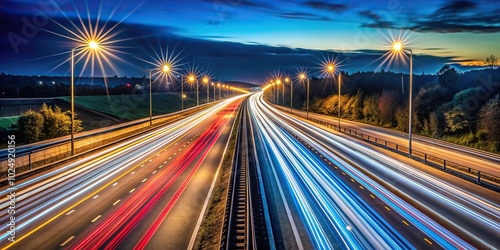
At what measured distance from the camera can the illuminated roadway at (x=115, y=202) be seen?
631 inches

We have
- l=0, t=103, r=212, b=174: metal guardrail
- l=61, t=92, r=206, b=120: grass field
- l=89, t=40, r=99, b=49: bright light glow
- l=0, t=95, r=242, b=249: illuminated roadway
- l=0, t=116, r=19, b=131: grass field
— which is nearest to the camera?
l=0, t=95, r=242, b=249: illuminated roadway

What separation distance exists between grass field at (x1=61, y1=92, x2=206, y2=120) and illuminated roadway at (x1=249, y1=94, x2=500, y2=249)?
55.4 metres

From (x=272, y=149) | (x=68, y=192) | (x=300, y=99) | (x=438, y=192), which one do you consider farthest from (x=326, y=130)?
(x=300, y=99)

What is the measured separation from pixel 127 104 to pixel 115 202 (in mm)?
82580

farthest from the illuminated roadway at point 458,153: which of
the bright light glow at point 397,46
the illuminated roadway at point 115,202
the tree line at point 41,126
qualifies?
the tree line at point 41,126

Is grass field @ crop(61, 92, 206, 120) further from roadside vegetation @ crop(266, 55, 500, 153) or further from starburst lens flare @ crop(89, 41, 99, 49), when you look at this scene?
roadside vegetation @ crop(266, 55, 500, 153)

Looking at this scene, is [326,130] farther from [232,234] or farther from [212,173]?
[232,234]

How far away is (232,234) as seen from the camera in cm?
1659

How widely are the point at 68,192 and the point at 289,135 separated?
1391 inches

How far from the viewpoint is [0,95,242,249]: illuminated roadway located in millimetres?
16031

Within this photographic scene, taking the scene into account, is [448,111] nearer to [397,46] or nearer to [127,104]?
[397,46]

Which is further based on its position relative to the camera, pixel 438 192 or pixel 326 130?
pixel 326 130

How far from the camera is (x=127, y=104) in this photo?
329ft

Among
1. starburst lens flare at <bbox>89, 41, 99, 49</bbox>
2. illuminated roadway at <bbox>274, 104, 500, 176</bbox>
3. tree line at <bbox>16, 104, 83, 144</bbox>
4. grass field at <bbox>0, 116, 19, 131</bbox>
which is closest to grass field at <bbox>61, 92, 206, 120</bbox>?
grass field at <bbox>0, 116, 19, 131</bbox>
